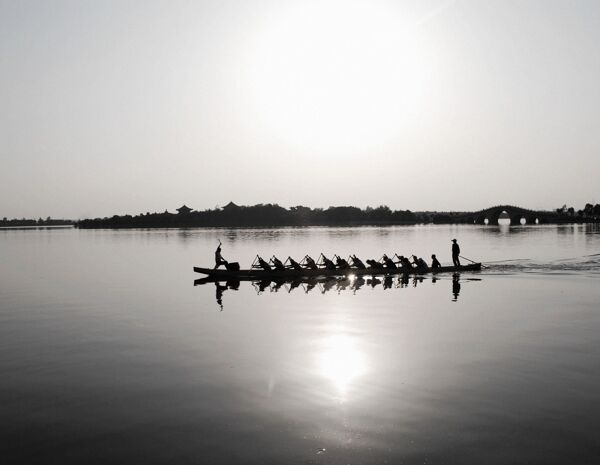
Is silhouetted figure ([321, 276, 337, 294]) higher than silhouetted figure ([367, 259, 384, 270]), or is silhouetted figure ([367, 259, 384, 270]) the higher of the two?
silhouetted figure ([367, 259, 384, 270])

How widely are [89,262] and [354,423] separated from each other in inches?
2258

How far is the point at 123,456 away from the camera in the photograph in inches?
428

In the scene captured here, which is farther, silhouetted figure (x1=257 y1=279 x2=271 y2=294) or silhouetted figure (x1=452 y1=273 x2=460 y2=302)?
silhouetted figure (x1=257 y1=279 x2=271 y2=294)

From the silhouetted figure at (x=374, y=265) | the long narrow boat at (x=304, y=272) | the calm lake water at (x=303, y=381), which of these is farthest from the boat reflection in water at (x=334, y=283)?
the calm lake water at (x=303, y=381)

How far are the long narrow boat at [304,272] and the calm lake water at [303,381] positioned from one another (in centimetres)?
1163

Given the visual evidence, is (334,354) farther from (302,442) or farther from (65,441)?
(65,441)

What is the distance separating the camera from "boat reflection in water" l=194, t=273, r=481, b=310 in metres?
38.1

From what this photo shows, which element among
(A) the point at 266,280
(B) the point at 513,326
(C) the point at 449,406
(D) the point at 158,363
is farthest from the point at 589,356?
(A) the point at 266,280

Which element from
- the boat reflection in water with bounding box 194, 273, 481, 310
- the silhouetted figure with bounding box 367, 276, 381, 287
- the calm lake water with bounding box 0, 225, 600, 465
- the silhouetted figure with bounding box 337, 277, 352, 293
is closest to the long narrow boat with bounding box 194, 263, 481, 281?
the boat reflection in water with bounding box 194, 273, 481, 310

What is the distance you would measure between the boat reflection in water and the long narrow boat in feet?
1.97

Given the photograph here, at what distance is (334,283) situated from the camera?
41094 millimetres

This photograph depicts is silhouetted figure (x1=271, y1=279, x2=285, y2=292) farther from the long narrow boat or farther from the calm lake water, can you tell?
the calm lake water

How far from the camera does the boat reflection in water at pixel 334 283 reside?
38.1 metres

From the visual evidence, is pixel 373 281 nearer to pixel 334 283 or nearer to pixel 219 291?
pixel 334 283
